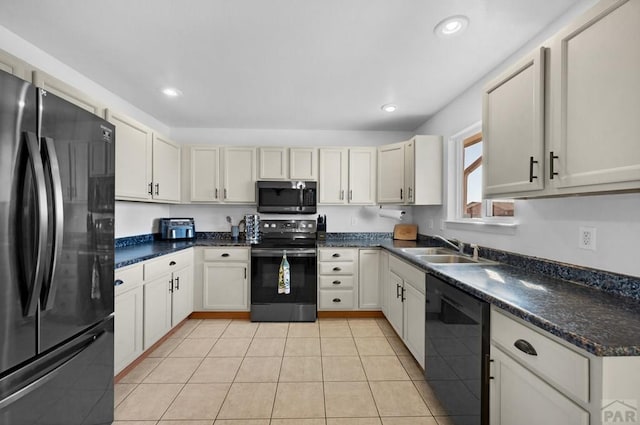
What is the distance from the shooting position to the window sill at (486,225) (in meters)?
2.00

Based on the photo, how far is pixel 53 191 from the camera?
108cm

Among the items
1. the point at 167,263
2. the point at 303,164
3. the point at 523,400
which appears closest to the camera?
the point at 523,400

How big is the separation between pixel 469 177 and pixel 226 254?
109 inches

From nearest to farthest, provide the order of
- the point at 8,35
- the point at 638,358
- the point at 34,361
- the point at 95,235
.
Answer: the point at 638,358, the point at 34,361, the point at 95,235, the point at 8,35

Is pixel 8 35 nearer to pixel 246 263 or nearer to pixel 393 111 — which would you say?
pixel 246 263

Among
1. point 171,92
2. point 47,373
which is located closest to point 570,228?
point 47,373

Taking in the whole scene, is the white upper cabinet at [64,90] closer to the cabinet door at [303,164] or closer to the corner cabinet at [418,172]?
the cabinet door at [303,164]

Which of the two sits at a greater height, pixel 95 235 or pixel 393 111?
pixel 393 111

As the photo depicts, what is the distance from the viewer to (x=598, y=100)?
107cm

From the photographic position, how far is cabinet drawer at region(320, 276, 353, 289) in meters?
3.24

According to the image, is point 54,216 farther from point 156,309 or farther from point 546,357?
point 546,357

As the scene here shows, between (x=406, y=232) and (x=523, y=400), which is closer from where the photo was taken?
(x=523, y=400)

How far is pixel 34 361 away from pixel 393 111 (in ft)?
10.9

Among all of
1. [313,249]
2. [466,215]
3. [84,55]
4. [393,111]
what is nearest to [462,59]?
[393,111]
